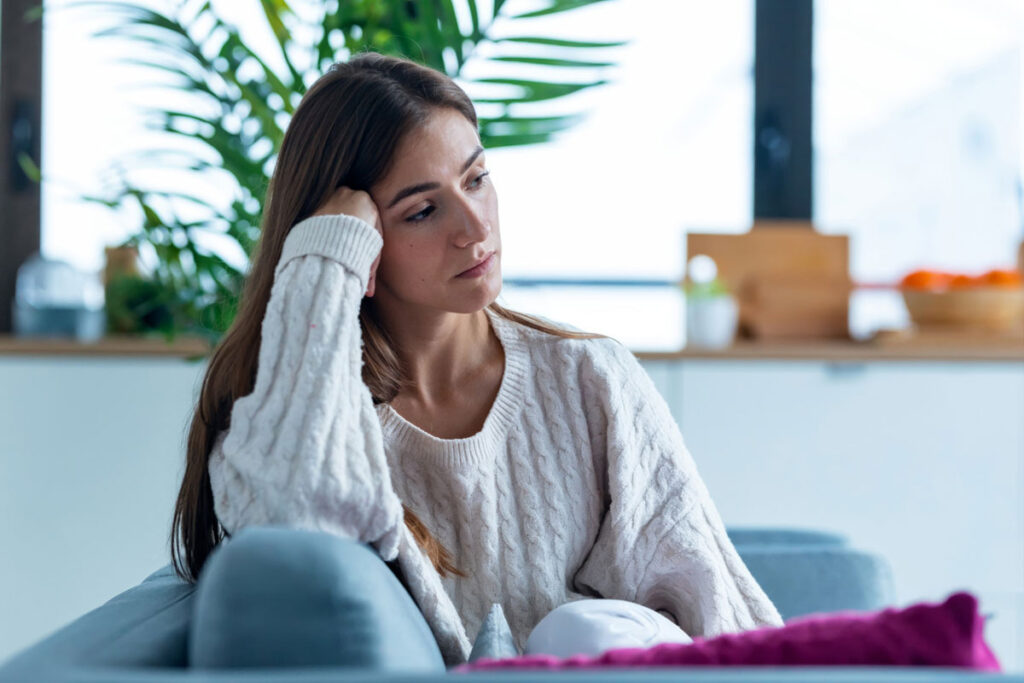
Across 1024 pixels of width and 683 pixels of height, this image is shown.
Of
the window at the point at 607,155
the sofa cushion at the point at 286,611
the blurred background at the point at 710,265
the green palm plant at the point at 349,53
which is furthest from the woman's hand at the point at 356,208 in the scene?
the window at the point at 607,155

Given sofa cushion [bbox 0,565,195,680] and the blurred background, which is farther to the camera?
the blurred background

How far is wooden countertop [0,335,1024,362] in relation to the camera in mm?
2729

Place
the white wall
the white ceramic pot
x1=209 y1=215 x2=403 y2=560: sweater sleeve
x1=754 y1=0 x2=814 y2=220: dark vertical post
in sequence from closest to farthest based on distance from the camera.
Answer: x1=209 y1=215 x2=403 y2=560: sweater sleeve, the white wall, the white ceramic pot, x1=754 y1=0 x2=814 y2=220: dark vertical post

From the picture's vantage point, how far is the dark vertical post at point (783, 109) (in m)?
3.20

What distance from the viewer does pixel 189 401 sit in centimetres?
274

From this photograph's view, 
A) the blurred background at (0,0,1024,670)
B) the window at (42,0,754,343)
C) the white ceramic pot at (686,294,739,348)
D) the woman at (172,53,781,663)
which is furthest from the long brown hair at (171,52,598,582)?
the window at (42,0,754,343)

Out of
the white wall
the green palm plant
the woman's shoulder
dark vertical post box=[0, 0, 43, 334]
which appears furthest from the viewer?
dark vertical post box=[0, 0, 43, 334]

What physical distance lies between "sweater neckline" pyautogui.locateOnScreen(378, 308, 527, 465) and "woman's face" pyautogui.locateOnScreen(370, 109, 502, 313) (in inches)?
5.6

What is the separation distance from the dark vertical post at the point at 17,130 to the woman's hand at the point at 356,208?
6.70 feet

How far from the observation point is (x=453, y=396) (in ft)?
5.04

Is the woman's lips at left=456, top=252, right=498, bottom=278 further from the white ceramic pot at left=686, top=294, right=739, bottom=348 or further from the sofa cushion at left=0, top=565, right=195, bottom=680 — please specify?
the white ceramic pot at left=686, top=294, right=739, bottom=348

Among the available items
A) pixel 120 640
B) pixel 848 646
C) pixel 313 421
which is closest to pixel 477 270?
pixel 313 421

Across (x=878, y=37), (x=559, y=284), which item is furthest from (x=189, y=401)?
(x=878, y=37)

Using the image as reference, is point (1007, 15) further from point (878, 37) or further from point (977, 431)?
point (977, 431)
